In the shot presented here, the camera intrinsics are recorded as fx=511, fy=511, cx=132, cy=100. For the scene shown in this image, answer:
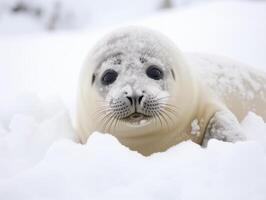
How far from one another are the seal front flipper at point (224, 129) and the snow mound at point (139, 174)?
497 millimetres

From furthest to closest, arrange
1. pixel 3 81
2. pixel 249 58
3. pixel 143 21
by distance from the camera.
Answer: pixel 143 21, pixel 3 81, pixel 249 58

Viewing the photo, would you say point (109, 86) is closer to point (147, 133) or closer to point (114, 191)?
point (147, 133)

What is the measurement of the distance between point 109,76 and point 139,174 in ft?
2.96

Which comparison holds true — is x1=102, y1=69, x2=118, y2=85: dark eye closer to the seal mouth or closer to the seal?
the seal

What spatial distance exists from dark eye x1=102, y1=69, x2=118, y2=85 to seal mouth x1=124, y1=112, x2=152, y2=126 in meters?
0.28

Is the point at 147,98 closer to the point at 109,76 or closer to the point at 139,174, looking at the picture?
the point at 109,76

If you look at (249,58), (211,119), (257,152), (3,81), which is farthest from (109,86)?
(3,81)

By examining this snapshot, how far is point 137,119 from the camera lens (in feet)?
8.80

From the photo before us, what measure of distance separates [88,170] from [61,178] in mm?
126

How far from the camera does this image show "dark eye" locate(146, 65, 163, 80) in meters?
2.83

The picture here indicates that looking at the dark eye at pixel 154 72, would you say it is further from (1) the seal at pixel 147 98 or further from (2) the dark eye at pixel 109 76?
(2) the dark eye at pixel 109 76

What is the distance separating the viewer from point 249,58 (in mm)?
5430

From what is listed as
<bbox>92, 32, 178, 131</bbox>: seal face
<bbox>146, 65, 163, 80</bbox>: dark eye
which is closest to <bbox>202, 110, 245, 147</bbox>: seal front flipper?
<bbox>92, 32, 178, 131</bbox>: seal face

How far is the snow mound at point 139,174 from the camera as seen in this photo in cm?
193
